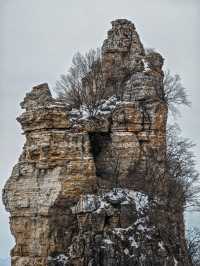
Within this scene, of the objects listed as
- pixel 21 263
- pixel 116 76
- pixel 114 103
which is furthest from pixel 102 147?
pixel 21 263

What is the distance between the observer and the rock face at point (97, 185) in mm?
25188

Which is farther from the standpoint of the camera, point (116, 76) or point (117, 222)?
point (116, 76)

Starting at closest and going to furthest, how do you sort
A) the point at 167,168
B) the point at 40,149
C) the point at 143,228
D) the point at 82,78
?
the point at 143,228 → the point at 40,149 → the point at 167,168 → the point at 82,78

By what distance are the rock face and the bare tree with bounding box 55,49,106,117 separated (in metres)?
1.49

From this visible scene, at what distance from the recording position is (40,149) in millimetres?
27297

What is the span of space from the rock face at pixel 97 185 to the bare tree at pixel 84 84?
1.49 metres

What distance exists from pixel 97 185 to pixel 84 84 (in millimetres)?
6772

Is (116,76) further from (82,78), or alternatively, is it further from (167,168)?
(167,168)

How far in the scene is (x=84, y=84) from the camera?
31.7 metres

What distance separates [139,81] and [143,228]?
24.4 ft

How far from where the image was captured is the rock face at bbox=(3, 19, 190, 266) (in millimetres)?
25188

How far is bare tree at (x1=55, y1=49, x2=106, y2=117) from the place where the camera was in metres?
30.6

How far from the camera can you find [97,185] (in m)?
27.2

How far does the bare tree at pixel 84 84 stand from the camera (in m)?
30.6
